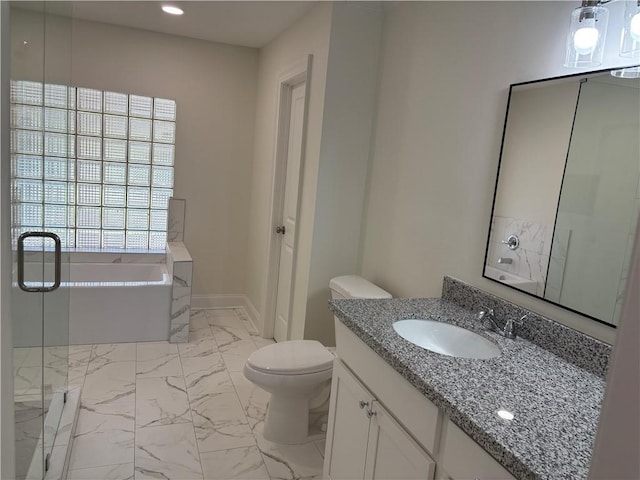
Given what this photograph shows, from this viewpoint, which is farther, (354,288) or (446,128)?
(354,288)

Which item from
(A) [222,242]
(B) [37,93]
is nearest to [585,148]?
(B) [37,93]

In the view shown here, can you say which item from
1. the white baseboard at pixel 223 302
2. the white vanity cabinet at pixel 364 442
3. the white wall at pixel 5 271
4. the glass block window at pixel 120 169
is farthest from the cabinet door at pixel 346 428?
the glass block window at pixel 120 169

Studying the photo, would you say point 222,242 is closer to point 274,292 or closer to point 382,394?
point 274,292

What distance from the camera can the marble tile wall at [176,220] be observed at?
165 inches

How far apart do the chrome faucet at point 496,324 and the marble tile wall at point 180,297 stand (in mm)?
2370

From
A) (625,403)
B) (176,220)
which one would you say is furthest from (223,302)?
(625,403)

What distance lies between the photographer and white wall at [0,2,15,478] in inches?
46.4

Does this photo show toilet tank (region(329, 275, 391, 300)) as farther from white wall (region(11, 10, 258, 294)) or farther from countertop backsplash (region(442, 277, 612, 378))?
white wall (region(11, 10, 258, 294))

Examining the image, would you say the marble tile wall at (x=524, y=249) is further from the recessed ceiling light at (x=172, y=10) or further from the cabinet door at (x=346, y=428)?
the recessed ceiling light at (x=172, y=10)

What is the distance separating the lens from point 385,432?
146cm

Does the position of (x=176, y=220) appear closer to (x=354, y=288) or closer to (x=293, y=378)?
(x=354, y=288)

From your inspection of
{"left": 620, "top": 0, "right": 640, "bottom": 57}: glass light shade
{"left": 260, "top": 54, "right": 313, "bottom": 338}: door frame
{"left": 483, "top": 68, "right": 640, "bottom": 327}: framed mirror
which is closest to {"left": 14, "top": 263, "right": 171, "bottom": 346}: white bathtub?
{"left": 260, "top": 54, "right": 313, "bottom": 338}: door frame

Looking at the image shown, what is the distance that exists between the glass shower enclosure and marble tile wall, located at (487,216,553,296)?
1.68 m

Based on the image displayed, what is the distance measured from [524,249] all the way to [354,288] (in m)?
1.04
